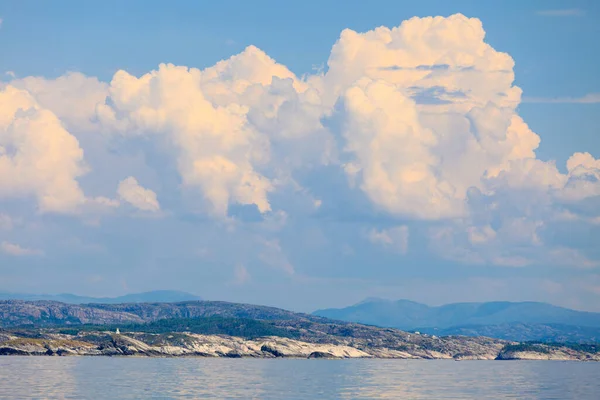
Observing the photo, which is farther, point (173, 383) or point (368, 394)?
point (173, 383)

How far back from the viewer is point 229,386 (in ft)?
635

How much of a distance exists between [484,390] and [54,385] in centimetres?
9398

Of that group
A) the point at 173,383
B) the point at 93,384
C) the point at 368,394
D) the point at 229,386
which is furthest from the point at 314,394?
the point at 93,384

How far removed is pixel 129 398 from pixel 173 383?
40.6 metres

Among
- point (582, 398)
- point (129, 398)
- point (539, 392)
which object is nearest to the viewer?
point (129, 398)

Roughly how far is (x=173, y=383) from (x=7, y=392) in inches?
1749

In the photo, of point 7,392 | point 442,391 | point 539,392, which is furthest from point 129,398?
point 539,392

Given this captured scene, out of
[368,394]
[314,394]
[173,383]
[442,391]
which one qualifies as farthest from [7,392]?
[442,391]

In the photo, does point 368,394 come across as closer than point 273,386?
Yes

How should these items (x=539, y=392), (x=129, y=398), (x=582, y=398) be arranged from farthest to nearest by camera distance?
(x=539, y=392) → (x=582, y=398) → (x=129, y=398)

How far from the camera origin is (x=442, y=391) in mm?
192250

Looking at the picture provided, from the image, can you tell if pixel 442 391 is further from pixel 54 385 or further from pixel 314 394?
pixel 54 385

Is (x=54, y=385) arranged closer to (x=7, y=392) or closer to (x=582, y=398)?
(x=7, y=392)

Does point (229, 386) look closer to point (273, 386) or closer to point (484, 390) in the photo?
point (273, 386)
